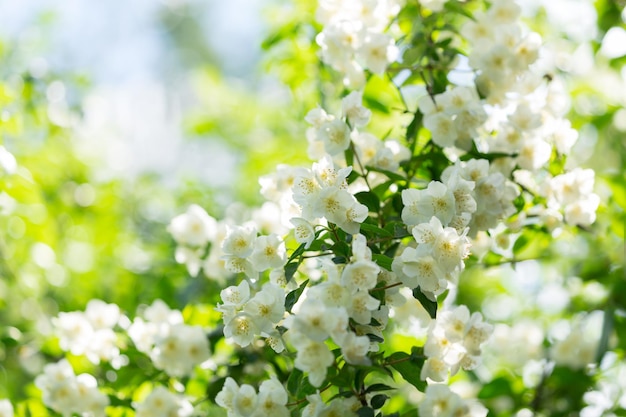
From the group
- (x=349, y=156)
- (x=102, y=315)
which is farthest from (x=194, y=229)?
(x=349, y=156)

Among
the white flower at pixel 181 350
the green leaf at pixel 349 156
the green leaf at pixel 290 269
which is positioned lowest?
the white flower at pixel 181 350

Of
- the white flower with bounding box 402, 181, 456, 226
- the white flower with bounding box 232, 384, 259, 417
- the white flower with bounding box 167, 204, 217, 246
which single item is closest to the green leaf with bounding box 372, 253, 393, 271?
the white flower with bounding box 402, 181, 456, 226

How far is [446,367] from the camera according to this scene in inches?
56.0

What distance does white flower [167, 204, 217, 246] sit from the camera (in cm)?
229

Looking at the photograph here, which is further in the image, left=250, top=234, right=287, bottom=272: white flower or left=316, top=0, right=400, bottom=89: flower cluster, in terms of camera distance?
left=316, top=0, right=400, bottom=89: flower cluster

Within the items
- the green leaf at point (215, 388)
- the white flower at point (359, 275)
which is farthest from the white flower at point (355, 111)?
the green leaf at point (215, 388)

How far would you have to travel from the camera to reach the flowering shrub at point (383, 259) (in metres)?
1.38

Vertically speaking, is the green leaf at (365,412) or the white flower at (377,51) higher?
the white flower at (377,51)

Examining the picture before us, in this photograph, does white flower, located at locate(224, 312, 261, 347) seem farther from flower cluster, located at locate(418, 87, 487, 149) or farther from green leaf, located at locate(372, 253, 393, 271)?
flower cluster, located at locate(418, 87, 487, 149)

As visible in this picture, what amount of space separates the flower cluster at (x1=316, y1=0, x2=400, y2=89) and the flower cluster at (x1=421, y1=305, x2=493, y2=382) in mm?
753

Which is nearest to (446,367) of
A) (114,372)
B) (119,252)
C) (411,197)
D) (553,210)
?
(411,197)

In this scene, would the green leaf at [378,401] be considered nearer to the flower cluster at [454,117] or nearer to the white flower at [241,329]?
the white flower at [241,329]

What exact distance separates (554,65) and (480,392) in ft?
3.93

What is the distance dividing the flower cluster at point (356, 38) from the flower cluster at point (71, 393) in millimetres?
1118
